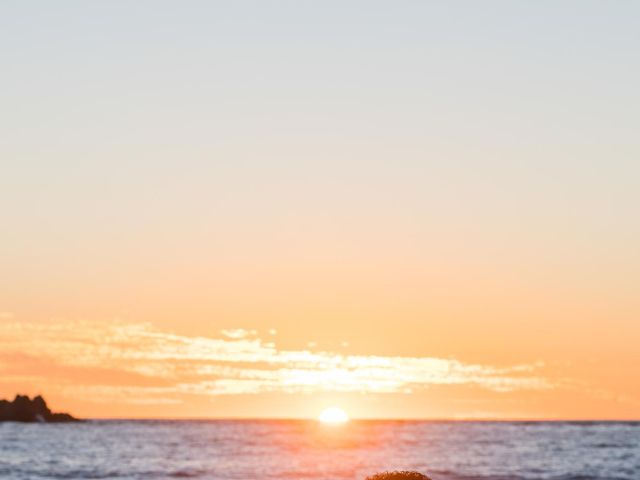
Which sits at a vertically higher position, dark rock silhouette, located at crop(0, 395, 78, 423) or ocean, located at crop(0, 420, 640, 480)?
dark rock silhouette, located at crop(0, 395, 78, 423)

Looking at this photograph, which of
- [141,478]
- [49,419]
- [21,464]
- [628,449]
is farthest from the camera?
[49,419]

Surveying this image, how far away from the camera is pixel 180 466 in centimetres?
6353

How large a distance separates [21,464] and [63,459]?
5.31 m

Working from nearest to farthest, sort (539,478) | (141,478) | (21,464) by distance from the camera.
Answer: (141,478) < (539,478) < (21,464)

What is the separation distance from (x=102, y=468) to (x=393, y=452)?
92.4 ft

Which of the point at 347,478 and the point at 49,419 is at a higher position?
the point at 49,419

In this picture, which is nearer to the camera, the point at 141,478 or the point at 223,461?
the point at 141,478

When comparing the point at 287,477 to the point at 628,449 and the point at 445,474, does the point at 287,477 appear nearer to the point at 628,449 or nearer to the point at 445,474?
the point at 445,474

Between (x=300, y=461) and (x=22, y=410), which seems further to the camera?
(x=22, y=410)

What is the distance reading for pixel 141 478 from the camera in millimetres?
53906

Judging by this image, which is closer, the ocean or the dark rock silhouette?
the ocean

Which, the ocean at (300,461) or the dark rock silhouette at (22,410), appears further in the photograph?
the dark rock silhouette at (22,410)

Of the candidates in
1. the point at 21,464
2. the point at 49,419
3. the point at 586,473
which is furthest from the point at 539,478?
the point at 49,419

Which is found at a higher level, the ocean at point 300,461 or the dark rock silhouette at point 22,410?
the dark rock silhouette at point 22,410
